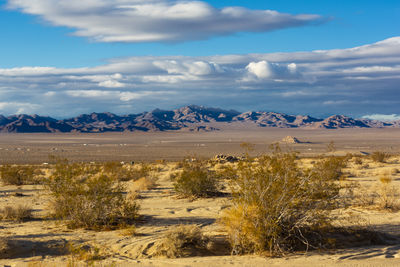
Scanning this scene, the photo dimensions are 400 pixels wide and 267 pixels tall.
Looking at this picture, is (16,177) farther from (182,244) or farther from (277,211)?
(277,211)

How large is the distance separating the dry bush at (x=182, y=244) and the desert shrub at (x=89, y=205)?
3.27 metres

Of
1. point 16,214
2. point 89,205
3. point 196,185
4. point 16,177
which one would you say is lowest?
point 16,177

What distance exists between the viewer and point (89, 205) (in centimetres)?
1398

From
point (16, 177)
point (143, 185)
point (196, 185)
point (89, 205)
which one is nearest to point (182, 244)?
point (89, 205)

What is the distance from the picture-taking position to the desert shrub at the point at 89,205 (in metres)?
13.9

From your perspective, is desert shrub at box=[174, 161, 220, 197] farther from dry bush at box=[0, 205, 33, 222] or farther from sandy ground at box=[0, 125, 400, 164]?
dry bush at box=[0, 205, 33, 222]

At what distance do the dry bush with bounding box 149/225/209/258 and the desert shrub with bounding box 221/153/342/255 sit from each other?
778 mm

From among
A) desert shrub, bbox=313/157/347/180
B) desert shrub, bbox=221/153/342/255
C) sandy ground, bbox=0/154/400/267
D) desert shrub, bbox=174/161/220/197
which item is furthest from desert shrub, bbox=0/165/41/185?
desert shrub, bbox=221/153/342/255

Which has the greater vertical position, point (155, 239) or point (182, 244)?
point (182, 244)

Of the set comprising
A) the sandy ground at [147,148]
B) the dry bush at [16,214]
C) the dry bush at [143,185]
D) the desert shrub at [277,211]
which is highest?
the desert shrub at [277,211]

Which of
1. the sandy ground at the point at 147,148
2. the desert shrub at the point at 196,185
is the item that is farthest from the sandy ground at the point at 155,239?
the sandy ground at the point at 147,148

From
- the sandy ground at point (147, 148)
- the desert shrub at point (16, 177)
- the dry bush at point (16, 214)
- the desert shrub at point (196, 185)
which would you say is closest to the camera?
the dry bush at point (16, 214)

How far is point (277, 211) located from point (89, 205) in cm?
631

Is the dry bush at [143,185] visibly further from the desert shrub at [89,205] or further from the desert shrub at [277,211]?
the desert shrub at [277,211]
